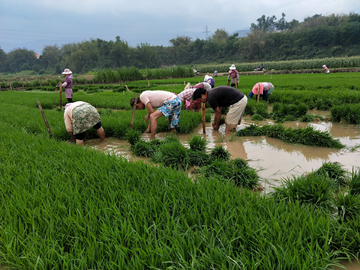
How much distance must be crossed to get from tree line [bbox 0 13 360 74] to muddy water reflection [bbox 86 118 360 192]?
161 ft

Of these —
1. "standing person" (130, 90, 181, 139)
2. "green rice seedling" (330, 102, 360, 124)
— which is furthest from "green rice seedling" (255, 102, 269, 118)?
"standing person" (130, 90, 181, 139)

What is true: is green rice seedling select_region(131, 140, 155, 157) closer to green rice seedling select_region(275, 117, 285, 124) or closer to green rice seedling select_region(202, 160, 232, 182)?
green rice seedling select_region(202, 160, 232, 182)

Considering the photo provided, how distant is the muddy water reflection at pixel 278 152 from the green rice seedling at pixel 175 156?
668 mm

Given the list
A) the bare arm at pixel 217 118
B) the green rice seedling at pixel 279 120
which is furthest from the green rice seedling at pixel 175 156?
the green rice seedling at pixel 279 120

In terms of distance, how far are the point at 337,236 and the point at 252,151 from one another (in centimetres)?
251

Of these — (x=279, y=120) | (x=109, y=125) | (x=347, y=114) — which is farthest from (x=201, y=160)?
(x=347, y=114)

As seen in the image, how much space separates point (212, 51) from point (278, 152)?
242 ft

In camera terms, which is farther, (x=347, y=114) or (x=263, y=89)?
(x=263, y=89)

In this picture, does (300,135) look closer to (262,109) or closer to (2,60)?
(262,109)

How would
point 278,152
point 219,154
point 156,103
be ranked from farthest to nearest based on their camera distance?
point 156,103 → point 278,152 → point 219,154

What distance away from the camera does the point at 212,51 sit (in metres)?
72.2

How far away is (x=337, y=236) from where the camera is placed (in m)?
1.67

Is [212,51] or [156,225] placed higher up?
[212,51]

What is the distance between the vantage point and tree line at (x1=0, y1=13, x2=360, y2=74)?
182 ft
